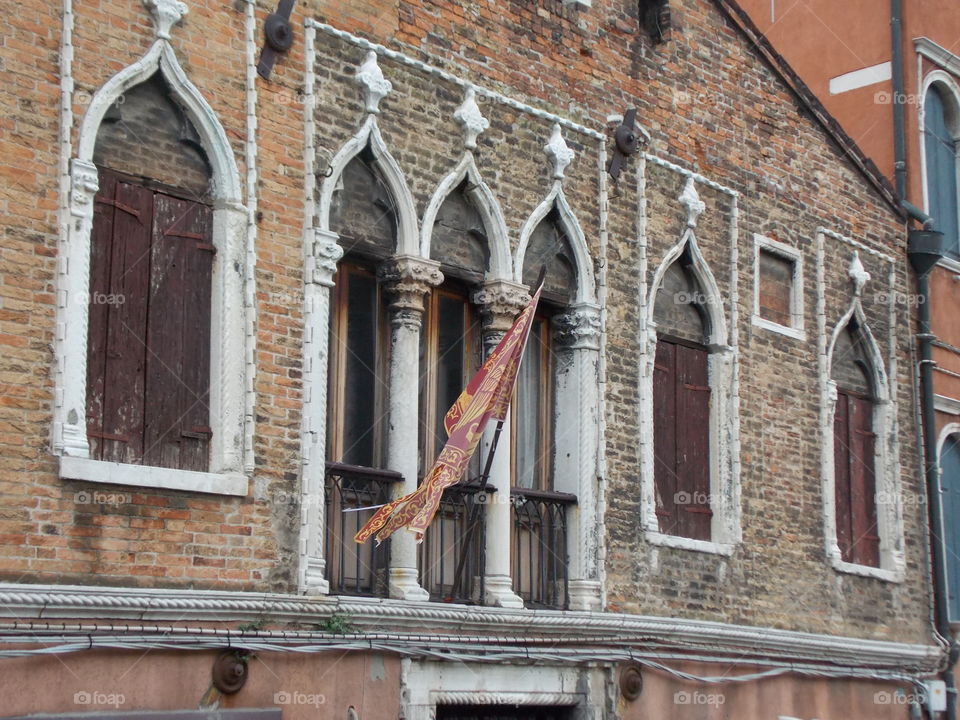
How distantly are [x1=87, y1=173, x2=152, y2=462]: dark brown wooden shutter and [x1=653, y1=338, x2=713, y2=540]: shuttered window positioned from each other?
517 centimetres

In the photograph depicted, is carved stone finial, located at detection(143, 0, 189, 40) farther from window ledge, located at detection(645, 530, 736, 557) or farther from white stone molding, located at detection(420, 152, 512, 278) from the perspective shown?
window ledge, located at detection(645, 530, 736, 557)

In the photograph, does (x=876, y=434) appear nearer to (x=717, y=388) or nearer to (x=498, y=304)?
(x=717, y=388)

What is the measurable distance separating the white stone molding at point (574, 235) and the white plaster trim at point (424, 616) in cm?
256

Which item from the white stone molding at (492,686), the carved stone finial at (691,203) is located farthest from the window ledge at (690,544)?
the carved stone finial at (691,203)

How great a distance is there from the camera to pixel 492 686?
11.9 m

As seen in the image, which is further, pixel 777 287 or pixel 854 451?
pixel 854 451

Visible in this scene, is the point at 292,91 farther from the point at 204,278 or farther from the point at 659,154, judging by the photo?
the point at 659,154

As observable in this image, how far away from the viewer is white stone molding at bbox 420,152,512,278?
40.4 ft

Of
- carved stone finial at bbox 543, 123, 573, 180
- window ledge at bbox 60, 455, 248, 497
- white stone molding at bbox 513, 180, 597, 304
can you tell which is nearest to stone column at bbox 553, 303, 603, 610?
white stone molding at bbox 513, 180, 597, 304

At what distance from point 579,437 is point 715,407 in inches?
78.0

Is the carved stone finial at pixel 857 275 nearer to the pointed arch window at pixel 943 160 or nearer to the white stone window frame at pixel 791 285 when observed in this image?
the white stone window frame at pixel 791 285

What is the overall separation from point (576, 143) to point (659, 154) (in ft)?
3.85

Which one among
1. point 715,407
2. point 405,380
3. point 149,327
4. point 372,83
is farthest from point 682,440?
point 149,327

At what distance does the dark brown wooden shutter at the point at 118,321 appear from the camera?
32.7ft
